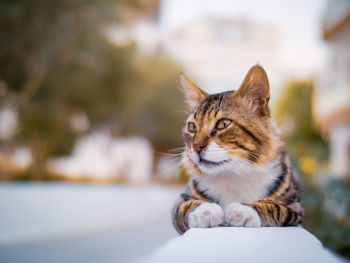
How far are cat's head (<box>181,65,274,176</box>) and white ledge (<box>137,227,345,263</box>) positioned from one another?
34cm

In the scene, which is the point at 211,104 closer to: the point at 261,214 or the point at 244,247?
the point at 261,214

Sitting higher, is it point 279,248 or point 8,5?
point 8,5

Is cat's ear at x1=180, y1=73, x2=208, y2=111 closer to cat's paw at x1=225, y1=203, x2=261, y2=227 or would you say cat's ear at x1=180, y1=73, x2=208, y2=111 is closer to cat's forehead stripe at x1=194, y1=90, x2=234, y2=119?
cat's forehead stripe at x1=194, y1=90, x2=234, y2=119

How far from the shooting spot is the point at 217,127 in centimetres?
210

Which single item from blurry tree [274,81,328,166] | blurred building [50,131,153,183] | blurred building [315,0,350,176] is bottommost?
blurred building [50,131,153,183]

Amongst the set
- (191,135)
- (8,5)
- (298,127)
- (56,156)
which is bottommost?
(56,156)

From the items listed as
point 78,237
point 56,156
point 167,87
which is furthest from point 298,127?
point 78,237

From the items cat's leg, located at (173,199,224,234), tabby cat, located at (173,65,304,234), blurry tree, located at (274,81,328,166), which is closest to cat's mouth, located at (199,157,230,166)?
tabby cat, located at (173,65,304,234)

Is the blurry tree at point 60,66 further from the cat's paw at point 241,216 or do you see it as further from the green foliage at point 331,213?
the cat's paw at point 241,216

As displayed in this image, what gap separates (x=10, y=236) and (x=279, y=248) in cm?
694

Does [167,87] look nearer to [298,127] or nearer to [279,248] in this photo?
[298,127]

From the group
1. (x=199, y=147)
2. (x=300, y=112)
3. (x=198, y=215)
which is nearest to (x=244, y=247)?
(x=198, y=215)

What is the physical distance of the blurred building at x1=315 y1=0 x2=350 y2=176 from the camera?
39.5 ft

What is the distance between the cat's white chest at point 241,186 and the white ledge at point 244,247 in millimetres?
206
